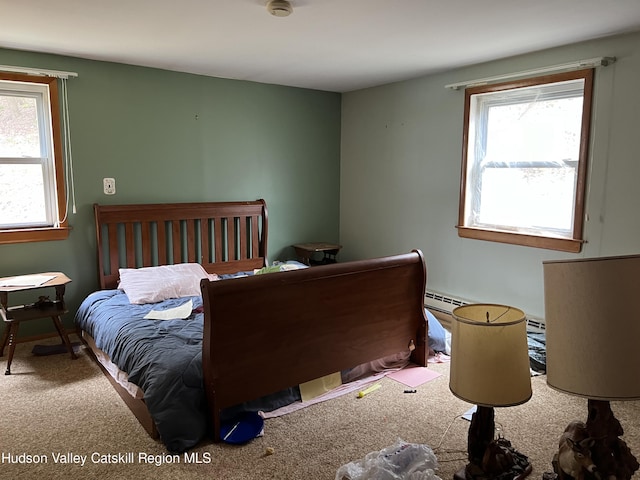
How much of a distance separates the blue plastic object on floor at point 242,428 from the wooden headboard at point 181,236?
6.65 feet

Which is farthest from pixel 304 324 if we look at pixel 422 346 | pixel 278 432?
pixel 422 346

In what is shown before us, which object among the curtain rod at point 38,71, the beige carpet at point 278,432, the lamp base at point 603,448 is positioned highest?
the curtain rod at point 38,71

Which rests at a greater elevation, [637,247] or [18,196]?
[18,196]

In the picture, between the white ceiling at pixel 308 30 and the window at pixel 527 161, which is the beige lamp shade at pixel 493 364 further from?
the window at pixel 527 161

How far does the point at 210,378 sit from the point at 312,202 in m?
3.21

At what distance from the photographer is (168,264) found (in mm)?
4277

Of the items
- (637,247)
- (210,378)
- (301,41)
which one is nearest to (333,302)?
(210,378)

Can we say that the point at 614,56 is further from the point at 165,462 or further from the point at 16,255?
the point at 16,255

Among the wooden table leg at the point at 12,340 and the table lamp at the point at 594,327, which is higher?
the table lamp at the point at 594,327

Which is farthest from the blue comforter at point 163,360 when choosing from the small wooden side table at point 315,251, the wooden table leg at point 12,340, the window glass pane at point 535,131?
the window glass pane at point 535,131

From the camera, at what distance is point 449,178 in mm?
4312

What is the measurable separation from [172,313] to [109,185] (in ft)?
4.80

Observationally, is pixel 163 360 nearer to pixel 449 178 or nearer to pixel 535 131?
pixel 449 178

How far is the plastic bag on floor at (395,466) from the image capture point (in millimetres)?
1946
